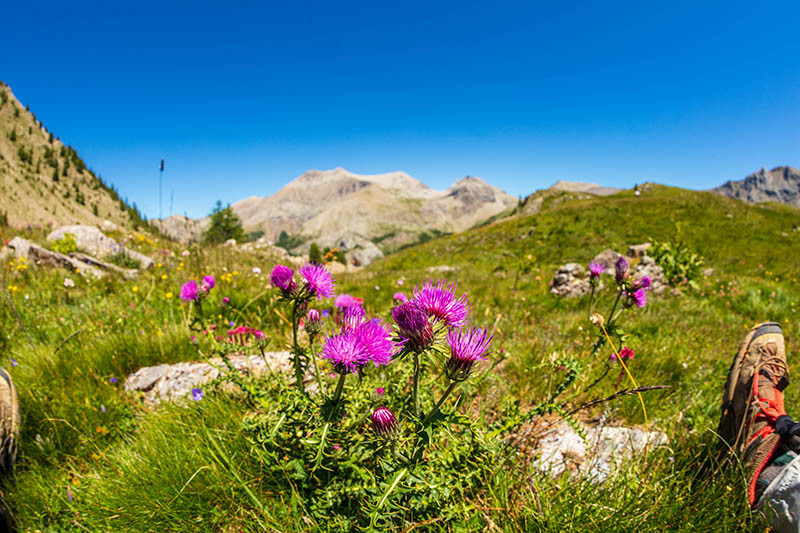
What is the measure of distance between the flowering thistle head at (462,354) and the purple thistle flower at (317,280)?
29.7 inches

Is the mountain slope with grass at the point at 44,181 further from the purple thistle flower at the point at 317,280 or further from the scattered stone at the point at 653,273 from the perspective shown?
the scattered stone at the point at 653,273

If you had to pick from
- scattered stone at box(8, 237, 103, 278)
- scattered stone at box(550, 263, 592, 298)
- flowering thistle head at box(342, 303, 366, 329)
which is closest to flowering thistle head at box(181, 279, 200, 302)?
flowering thistle head at box(342, 303, 366, 329)

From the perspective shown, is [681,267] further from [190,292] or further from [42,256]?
[42,256]

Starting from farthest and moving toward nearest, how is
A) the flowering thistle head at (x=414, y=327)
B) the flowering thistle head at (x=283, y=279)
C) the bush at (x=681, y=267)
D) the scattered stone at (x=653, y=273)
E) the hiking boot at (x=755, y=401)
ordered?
the scattered stone at (x=653, y=273) < the bush at (x=681, y=267) < the hiking boot at (x=755, y=401) < the flowering thistle head at (x=283, y=279) < the flowering thistle head at (x=414, y=327)

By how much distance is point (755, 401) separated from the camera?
2.22 m

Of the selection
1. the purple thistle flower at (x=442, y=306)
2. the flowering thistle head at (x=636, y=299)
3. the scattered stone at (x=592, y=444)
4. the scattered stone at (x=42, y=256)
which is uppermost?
the scattered stone at (x=42, y=256)

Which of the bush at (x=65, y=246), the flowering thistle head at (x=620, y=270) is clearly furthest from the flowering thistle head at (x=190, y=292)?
the bush at (x=65, y=246)

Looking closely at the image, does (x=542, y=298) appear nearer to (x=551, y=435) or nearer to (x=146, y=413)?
(x=551, y=435)

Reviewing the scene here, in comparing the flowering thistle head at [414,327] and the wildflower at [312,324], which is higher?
the flowering thistle head at [414,327]

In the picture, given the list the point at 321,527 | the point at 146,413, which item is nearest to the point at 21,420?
the point at 146,413

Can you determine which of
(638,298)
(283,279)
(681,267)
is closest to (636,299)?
(638,298)

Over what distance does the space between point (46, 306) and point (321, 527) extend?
6.02 metres

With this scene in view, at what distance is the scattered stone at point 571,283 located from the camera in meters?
7.43

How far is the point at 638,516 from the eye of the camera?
162 centimetres
